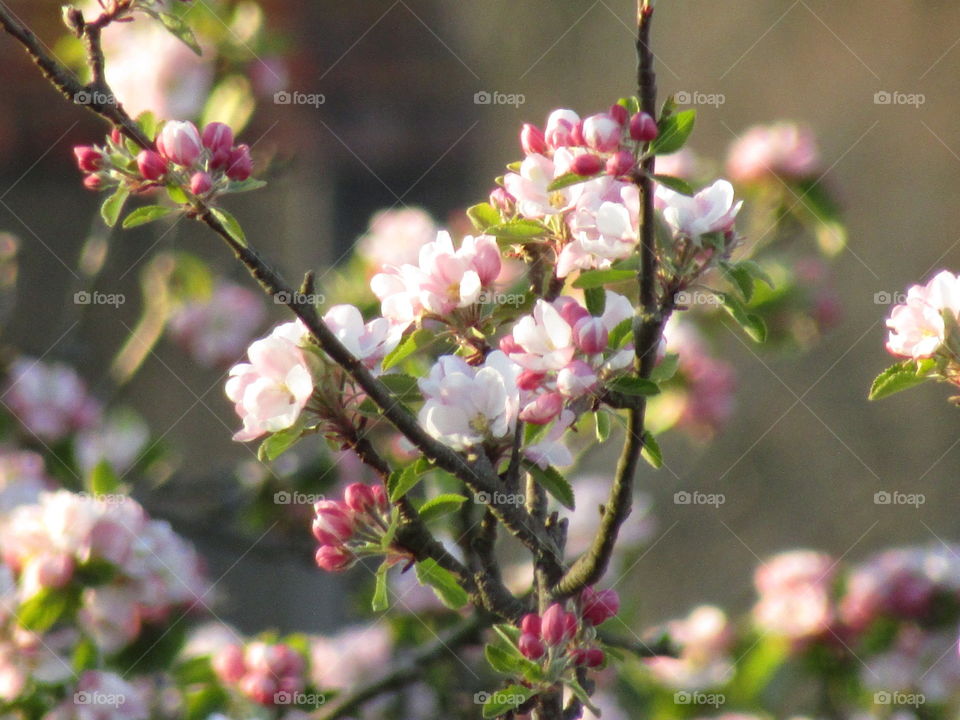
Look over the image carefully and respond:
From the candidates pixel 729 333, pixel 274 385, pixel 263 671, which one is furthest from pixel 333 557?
pixel 729 333

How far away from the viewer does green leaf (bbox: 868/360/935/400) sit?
894mm

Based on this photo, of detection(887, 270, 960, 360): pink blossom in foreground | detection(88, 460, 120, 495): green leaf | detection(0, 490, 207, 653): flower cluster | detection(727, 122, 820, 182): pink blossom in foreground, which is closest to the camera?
detection(887, 270, 960, 360): pink blossom in foreground

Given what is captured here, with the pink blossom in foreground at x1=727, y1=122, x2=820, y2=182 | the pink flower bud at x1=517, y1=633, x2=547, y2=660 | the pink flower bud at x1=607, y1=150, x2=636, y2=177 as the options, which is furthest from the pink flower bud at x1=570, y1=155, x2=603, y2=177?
the pink blossom in foreground at x1=727, y1=122, x2=820, y2=182

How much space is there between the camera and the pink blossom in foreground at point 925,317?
88cm

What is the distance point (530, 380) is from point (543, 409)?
37 mm

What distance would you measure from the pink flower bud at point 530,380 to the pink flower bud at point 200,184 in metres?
0.28

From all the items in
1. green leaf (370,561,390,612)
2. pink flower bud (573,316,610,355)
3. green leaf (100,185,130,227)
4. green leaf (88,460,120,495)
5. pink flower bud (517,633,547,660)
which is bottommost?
pink flower bud (517,633,547,660)

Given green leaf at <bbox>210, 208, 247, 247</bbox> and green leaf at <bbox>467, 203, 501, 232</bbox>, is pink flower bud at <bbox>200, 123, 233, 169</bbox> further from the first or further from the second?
green leaf at <bbox>467, 203, 501, 232</bbox>

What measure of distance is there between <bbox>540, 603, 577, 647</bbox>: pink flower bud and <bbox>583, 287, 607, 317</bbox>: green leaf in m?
0.23

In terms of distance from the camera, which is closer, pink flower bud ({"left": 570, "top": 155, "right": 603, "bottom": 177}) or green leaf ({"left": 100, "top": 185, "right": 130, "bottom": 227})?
pink flower bud ({"left": 570, "top": 155, "right": 603, "bottom": 177})

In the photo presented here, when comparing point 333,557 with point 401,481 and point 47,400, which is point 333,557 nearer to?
point 401,481

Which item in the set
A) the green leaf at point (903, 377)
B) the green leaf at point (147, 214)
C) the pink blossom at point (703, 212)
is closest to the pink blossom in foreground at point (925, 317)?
the green leaf at point (903, 377)

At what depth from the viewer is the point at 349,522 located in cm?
89

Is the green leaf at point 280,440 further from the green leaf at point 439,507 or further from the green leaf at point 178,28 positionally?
the green leaf at point 178,28
